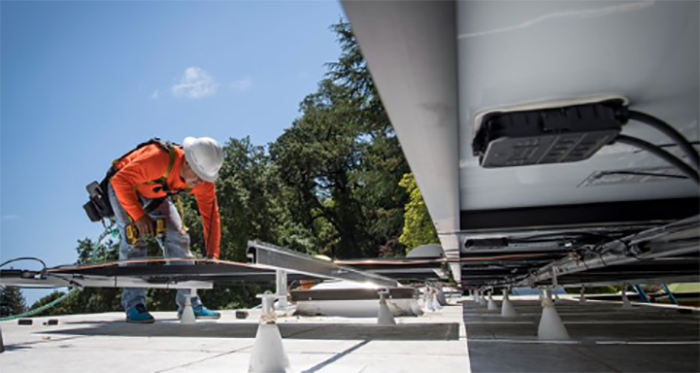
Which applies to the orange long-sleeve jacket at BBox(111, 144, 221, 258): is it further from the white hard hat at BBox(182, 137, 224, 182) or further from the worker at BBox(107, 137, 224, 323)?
the white hard hat at BBox(182, 137, 224, 182)

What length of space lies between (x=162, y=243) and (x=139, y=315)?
86 centimetres

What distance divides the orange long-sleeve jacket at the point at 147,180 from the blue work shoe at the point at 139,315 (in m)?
0.73

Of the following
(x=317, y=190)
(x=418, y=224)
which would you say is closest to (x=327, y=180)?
(x=317, y=190)

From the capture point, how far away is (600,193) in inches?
66.6

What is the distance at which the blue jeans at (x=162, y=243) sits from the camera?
4.07 m

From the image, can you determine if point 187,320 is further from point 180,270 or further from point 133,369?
point 133,369

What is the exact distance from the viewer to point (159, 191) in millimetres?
4305

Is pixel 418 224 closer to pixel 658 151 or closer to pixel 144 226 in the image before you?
pixel 144 226

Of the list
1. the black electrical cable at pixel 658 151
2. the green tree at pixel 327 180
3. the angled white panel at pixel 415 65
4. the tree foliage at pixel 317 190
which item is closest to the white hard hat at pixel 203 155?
the angled white panel at pixel 415 65

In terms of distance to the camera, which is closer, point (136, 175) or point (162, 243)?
point (136, 175)

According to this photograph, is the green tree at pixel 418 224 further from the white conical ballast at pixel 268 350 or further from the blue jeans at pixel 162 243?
the white conical ballast at pixel 268 350

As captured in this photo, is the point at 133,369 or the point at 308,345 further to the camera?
the point at 308,345

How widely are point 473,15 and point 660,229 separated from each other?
1141mm

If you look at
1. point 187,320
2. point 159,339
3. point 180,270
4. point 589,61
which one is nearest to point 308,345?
point 159,339
